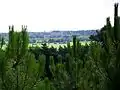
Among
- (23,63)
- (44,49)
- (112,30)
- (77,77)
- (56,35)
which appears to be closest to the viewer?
(112,30)

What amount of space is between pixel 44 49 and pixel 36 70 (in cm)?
2648

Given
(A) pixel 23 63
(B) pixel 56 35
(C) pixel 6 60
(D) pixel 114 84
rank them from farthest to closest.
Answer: (B) pixel 56 35, (A) pixel 23 63, (C) pixel 6 60, (D) pixel 114 84

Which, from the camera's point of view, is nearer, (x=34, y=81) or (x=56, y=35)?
(x=34, y=81)

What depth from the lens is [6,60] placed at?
7953 mm

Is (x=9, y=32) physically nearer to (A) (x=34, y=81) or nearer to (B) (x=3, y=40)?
(B) (x=3, y=40)

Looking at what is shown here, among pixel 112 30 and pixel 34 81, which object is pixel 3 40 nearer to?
pixel 34 81

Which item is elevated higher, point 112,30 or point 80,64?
point 112,30

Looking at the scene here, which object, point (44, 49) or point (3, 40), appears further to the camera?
point (44, 49)

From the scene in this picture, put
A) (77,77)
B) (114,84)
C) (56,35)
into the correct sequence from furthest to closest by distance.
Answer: (56,35) → (77,77) → (114,84)

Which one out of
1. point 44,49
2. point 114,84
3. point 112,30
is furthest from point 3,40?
point 44,49

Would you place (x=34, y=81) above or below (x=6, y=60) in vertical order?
below

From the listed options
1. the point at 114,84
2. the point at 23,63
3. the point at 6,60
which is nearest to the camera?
the point at 114,84

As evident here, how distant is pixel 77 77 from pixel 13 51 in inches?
86.6

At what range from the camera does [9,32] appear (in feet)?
27.4
